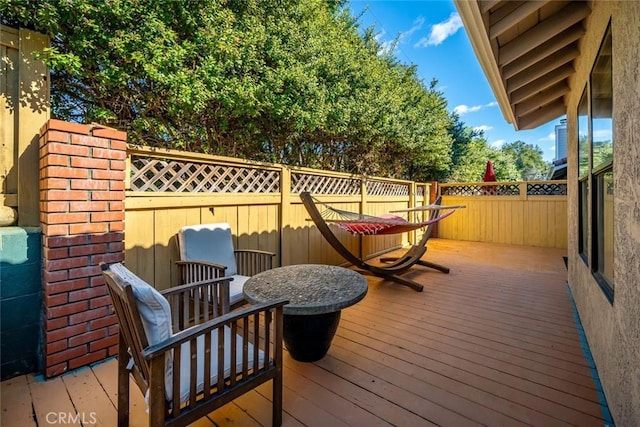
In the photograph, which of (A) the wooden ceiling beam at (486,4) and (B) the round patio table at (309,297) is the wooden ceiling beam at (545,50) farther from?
(B) the round patio table at (309,297)

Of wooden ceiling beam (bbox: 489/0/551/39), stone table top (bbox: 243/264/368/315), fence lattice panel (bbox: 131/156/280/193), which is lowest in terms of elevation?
stone table top (bbox: 243/264/368/315)

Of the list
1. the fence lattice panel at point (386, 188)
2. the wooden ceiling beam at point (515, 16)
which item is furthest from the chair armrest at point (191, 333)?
the fence lattice panel at point (386, 188)

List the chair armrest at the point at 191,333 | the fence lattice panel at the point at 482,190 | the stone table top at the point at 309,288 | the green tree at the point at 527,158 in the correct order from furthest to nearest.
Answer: the green tree at the point at 527,158 < the fence lattice panel at the point at 482,190 < the stone table top at the point at 309,288 < the chair armrest at the point at 191,333

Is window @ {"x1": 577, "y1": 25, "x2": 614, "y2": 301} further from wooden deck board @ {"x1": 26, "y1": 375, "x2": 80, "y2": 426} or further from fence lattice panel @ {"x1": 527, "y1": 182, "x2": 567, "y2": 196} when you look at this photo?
fence lattice panel @ {"x1": 527, "y1": 182, "x2": 567, "y2": 196}

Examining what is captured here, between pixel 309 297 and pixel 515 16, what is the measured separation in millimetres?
2406

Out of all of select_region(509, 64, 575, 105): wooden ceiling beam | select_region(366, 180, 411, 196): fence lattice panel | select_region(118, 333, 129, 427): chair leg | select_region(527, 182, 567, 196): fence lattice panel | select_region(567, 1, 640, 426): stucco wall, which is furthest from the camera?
select_region(527, 182, 567, 196): fence lattice panel

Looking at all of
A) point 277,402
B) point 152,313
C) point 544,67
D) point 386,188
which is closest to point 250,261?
point 277,402

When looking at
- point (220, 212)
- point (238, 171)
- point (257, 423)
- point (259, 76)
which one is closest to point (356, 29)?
point (259, 76)

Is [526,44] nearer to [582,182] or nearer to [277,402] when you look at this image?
[582,182]

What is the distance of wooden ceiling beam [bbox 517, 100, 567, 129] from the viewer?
4.42m

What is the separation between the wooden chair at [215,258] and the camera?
7.77 ft

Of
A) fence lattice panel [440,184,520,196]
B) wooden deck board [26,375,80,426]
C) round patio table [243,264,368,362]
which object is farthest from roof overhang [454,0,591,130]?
fence lattice panel [440,184,520,196]

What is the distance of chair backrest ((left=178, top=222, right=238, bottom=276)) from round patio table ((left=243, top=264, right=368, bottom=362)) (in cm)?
67

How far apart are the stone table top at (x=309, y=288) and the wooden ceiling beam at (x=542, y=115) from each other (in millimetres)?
4422
